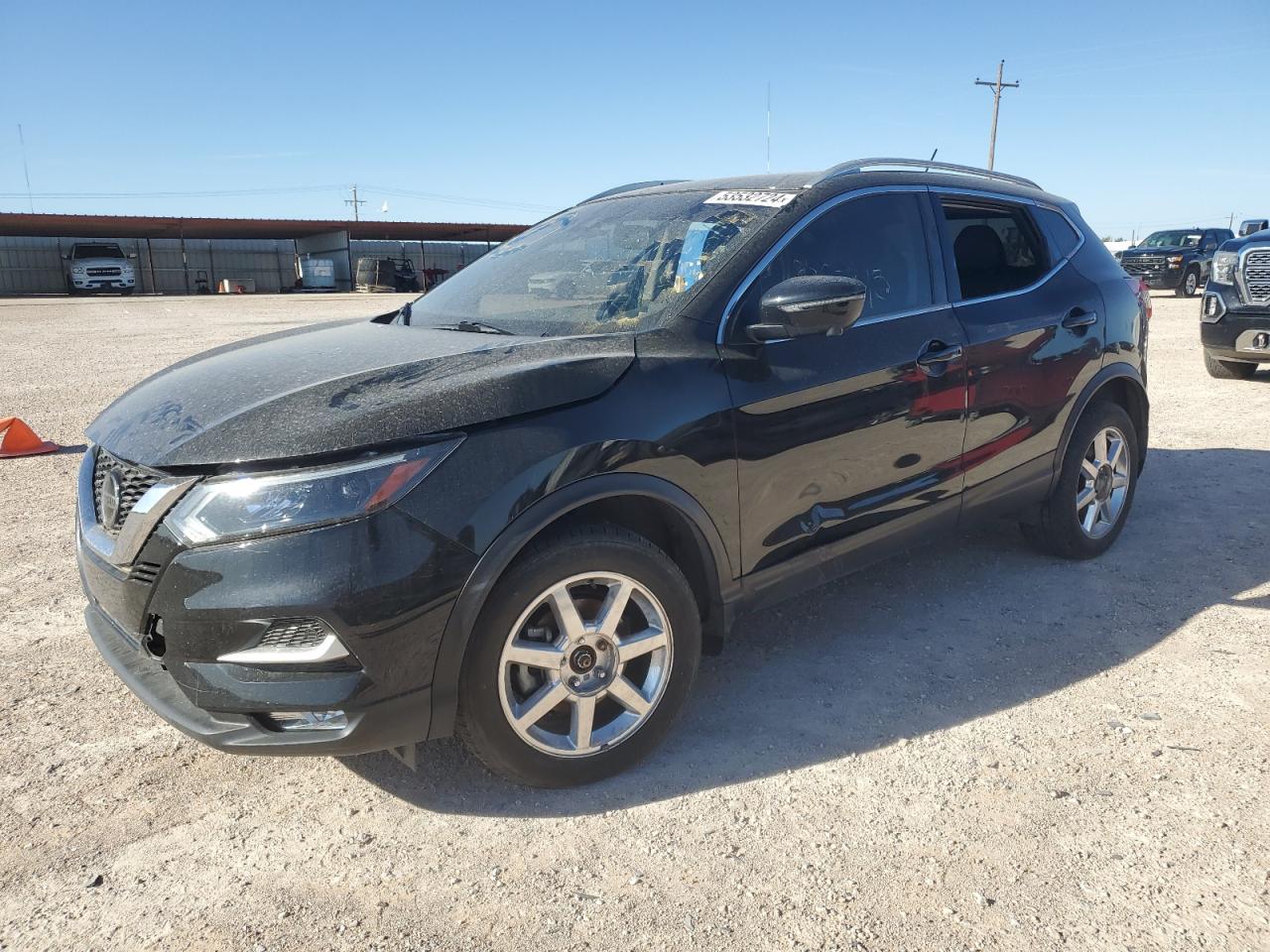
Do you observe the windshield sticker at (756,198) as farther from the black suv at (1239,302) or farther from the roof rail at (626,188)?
the black suv at (1239,302)

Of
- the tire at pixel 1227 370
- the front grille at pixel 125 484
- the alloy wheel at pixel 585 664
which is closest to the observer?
the front grille at pixel 125 484

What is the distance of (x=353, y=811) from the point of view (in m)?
2.73

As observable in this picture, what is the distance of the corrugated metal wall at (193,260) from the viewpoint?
42906 mm

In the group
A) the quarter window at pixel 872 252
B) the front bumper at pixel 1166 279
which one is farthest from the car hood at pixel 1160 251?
the quarter window at pixel 872 252

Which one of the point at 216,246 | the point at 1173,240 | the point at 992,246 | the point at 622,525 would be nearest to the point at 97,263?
the point at 216,246

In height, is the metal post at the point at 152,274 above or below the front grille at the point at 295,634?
above

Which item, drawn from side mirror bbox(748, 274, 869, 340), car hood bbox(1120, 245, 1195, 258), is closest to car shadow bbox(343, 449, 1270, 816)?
side mirror bbox(748, 274, 869, 340)

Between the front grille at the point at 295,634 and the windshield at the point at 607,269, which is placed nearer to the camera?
the front grille at the point at 295,634

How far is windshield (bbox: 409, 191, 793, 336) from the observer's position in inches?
125

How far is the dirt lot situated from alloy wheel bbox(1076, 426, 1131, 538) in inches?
18.7

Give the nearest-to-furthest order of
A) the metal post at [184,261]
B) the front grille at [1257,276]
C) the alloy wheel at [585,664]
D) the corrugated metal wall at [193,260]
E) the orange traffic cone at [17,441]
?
the alloy wheel at [585,664], the orange traffic cone at [17,441], the front grille at [1257,276], the corrugated metal wall at [193,260], the metal post at [184,261]

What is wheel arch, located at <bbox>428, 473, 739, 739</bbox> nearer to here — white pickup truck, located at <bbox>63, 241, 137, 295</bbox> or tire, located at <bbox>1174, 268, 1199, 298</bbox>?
tire, located at <bbox>1174, 268, 1199, 298</bbox>

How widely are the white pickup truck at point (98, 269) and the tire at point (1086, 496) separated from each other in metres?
40.3

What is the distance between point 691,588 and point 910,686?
3.26 ft
